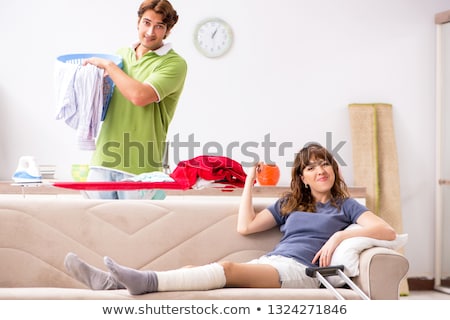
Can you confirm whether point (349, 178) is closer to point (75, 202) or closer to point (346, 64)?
point (346, 64)

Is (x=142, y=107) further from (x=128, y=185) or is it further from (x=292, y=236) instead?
(x=292, y=236)

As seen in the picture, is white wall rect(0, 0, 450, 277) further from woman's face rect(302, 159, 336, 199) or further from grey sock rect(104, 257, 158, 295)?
grey sock rect(104, 257, 158, 295)

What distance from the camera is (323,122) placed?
4.97 meters

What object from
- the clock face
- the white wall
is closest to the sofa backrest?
the white wall

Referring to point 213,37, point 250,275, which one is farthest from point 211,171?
point 213,37

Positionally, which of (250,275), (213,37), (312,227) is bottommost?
(250,275)

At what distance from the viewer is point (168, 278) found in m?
2.13

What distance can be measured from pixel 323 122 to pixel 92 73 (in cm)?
249

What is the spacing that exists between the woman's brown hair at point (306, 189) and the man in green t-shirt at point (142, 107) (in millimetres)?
637

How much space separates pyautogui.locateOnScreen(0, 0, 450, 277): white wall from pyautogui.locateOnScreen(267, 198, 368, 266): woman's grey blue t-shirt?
7.37 ft

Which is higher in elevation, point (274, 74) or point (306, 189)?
point (274, 74)

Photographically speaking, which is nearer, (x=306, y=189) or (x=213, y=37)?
(x=306, y=189)

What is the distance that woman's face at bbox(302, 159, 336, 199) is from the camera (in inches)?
106

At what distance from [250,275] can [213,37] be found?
286 centimetres
